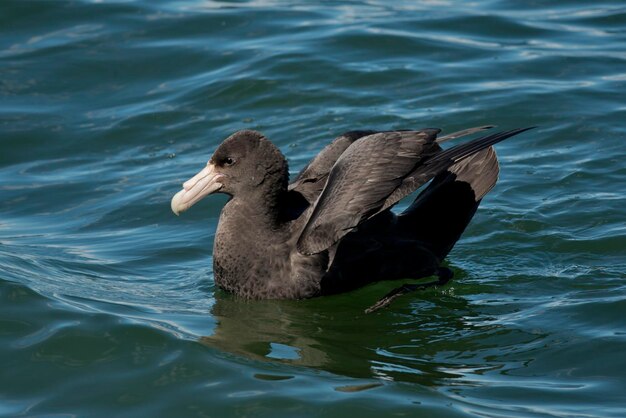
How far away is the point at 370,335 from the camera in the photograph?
7.22m

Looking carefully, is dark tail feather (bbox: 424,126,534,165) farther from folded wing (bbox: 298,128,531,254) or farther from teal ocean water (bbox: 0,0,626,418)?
teal ocean water (bbox: 0,0,626,418)

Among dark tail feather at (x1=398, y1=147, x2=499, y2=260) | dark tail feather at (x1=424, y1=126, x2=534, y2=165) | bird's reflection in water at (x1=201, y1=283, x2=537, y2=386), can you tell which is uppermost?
dark tail feather at (x1=424, y1=126, x2=534, y2=165)

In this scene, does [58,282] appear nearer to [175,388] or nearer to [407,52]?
[175,388]

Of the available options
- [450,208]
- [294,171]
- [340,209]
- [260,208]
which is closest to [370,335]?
[340,209]

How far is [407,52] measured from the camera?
1264cm

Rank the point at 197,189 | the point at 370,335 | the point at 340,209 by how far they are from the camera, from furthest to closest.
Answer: the point at 197,189
the point at 370,335
the point at 340,209

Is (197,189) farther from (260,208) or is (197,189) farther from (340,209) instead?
(340,209)

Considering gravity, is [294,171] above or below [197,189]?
below

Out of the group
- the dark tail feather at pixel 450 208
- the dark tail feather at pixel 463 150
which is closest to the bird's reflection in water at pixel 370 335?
the dark tail feather at pixel 450 208

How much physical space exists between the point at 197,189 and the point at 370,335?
4.94ft

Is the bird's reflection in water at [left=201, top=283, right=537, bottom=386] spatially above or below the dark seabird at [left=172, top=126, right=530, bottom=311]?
below

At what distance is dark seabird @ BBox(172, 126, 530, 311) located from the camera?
711cm

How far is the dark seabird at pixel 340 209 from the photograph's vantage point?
7.11 metres

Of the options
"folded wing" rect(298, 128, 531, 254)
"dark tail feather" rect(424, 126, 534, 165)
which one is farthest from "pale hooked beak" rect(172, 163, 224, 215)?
"dark tail feather" rect(424, 126, 534, 165)
